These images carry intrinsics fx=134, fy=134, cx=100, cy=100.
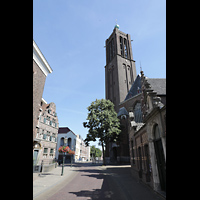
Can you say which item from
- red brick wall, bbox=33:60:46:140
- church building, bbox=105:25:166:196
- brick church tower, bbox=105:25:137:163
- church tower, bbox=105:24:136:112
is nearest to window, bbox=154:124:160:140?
church building, bbox=105:25:166:196

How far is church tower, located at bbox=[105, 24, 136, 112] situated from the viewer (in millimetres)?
38844

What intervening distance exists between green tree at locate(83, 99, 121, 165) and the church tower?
8.59 m

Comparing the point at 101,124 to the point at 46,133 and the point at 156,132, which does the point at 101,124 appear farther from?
the point at 156,132

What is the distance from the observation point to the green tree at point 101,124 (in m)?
27.7

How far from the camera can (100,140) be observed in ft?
93.4

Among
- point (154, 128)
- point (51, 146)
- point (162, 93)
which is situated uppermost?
point (162, 93)

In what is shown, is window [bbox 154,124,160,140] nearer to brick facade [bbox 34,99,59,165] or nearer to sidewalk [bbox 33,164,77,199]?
sidewalk [bbox 33,164,77,199]

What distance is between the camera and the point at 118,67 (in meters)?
40.2

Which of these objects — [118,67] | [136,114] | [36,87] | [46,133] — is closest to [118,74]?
[118,67]

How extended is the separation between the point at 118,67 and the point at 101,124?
19.4 m
